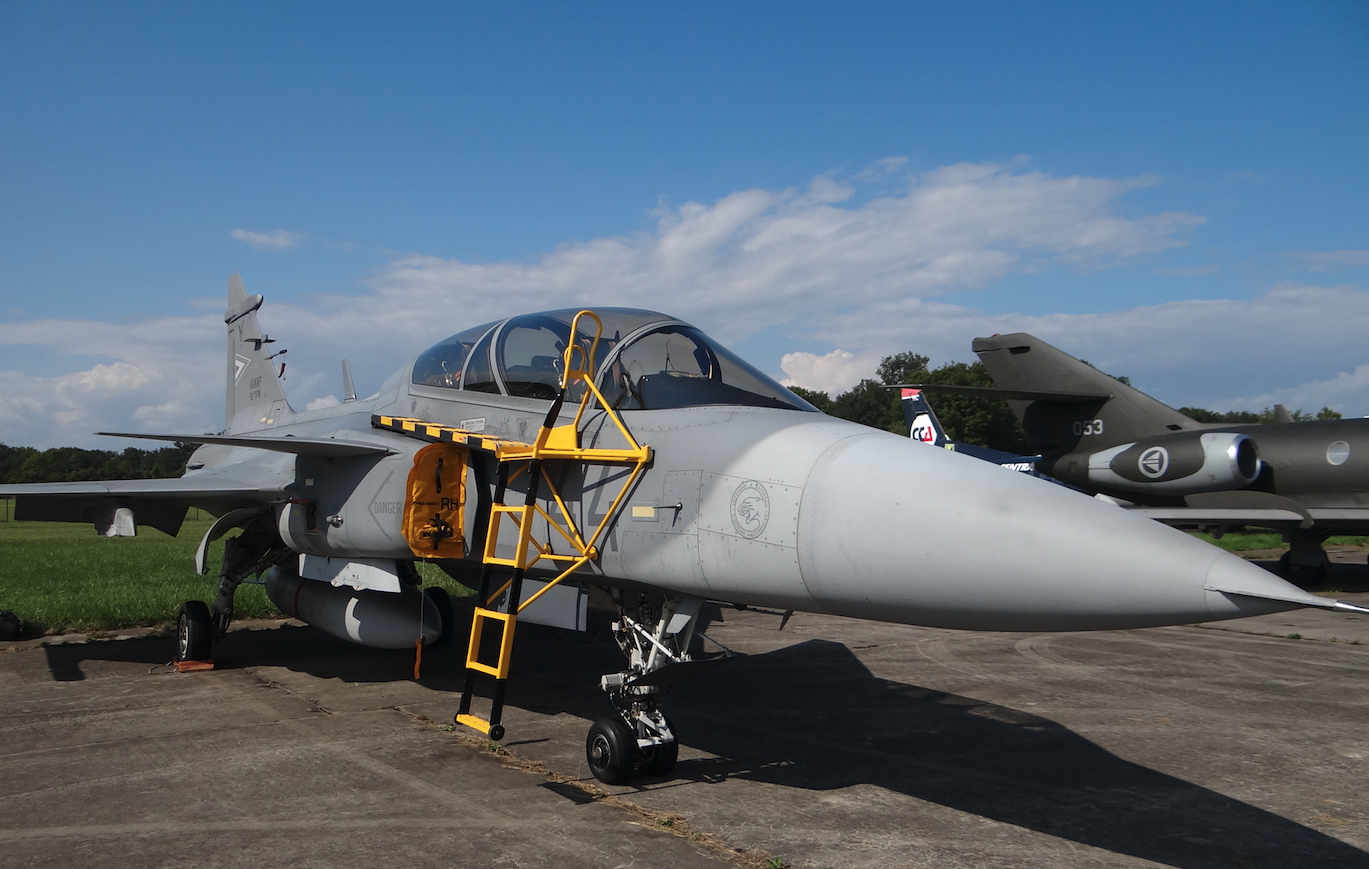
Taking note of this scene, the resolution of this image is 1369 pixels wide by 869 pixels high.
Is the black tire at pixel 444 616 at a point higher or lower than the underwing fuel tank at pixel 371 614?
lower

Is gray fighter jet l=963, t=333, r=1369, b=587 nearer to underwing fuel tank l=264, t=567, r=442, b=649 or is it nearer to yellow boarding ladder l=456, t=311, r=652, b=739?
underwing fuel tank l=264, t=567, r=442, b=649

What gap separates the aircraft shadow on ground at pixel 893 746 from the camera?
428cm

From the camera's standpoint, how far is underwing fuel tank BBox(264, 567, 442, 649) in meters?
7.39

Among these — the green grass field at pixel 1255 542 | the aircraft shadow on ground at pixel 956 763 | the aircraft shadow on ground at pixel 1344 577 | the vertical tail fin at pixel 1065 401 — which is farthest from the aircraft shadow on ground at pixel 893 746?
the green grass field at pixel 1255 542

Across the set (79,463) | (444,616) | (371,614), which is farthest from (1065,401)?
(79,463)

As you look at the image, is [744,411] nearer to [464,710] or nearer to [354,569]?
[464,710]

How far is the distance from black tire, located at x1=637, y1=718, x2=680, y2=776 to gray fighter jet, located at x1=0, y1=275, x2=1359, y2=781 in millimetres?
15

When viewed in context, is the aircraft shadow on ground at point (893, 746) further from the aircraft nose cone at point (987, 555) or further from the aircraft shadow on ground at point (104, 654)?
the aircraft nose cone at point (987, 555)

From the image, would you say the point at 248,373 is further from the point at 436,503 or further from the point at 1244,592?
the point at 1244,592

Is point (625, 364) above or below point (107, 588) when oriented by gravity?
above

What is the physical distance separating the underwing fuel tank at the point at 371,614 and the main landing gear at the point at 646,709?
2.61 metres

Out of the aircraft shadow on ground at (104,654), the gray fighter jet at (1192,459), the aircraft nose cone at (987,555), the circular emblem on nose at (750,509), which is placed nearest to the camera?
the aircraft nose cone at (987,555)

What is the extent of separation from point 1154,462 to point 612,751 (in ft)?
50.5

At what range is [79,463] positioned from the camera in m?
66.6
